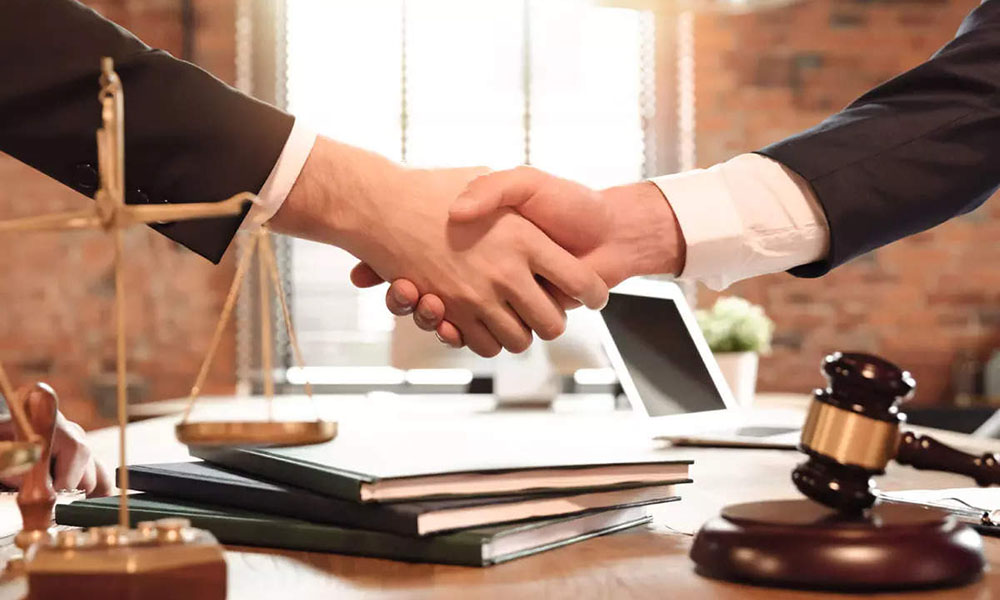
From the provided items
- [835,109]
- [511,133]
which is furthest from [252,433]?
[835,109]

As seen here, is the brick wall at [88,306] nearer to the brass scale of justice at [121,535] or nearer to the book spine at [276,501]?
the book spine at [276,501]

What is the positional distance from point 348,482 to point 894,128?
92 centimetres

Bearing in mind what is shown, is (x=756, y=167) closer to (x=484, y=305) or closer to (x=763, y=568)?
(x=484, y=305)

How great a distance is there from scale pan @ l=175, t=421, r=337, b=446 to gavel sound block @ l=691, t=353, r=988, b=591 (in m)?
0.25

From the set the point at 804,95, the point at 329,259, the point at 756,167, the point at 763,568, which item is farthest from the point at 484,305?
the point at 804,95

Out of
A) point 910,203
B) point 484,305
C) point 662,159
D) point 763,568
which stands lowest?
point 763,568

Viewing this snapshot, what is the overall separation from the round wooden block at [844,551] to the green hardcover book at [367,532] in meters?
0.13

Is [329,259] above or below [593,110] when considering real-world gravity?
below

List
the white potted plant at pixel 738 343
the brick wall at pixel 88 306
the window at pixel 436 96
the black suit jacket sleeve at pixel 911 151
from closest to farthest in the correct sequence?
the black suit jacket sleeve at pixel 911 151, the white potted plant at pixel 738 343, the brick wall at pixel 88 306, the window at pixel 436 96

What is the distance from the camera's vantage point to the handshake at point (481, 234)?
56.4 inches

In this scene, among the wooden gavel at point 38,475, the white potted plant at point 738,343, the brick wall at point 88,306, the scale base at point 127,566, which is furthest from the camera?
the brick wall at point 88,306

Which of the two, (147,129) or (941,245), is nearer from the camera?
(147,129)

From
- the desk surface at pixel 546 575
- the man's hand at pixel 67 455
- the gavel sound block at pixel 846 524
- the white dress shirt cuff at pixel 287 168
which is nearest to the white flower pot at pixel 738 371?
the white dress shirt cuff at pixel 287 168

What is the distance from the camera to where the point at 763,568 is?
0.67 meters
